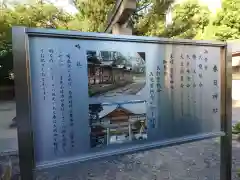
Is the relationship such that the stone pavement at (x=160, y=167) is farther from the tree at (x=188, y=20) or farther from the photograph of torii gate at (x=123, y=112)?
the tree at (x=188, y=20)

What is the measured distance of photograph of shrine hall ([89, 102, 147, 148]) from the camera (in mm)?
2043

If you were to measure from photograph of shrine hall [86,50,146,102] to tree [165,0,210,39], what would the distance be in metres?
8.13

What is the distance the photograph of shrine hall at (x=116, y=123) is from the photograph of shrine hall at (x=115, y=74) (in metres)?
0.09

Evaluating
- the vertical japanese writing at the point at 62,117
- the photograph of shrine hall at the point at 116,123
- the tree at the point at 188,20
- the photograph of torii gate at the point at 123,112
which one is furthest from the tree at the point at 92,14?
the vertical japanese writing at the point at 62,117

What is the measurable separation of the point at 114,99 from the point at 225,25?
12852mm

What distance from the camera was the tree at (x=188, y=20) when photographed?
10.3 meters

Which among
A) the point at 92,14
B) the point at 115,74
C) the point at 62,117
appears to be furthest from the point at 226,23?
the point at 62,117

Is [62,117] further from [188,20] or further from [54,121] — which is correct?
[188,20]

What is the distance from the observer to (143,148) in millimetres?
2236

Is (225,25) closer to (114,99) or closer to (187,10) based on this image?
(187,10)

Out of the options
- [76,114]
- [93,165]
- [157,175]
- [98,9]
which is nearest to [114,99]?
[76,114]

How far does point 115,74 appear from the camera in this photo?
2.12 meters

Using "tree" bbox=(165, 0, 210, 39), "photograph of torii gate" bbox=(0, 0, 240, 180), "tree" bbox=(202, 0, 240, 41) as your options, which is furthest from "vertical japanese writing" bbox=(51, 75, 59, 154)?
"tree" bbox=(202, 0, 240, 41)

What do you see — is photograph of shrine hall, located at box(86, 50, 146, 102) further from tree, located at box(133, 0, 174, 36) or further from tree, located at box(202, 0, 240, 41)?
tree, located at box(202, 0, 240, 41)
